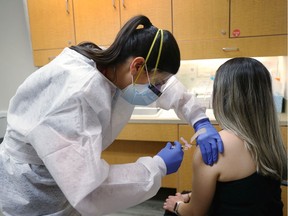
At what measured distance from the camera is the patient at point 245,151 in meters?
1.02

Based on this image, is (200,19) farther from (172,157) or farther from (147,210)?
(147,210)

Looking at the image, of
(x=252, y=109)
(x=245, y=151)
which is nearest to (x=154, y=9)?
(x=252, y=109)

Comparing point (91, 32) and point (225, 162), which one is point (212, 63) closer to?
point (91, 32)

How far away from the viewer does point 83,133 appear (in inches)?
31.0

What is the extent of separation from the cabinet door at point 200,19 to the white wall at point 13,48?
1911mm

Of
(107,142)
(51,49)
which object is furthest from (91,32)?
(107,142)

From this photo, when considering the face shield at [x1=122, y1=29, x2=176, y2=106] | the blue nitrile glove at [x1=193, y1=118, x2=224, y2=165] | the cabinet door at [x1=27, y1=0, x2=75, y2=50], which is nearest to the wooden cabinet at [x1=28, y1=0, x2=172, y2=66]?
the cabinet door at [x1=27, y1=0, x2=75, y2=50]

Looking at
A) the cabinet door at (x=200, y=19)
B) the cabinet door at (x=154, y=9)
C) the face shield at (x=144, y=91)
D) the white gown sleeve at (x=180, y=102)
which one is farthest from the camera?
the cabinet door at (x=154, y=9)

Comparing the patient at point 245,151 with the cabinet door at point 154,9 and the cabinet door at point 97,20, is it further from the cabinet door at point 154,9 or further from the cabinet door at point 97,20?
the cabinet door at point 97,20

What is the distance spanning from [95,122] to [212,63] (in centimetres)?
201

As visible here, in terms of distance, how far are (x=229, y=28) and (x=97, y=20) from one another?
3.97 ft

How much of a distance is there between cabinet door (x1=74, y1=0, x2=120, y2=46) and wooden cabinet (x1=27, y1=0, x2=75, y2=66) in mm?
88

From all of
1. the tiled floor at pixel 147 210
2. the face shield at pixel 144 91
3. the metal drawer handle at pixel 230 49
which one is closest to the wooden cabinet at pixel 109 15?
the metal drawer handle at pixel 230 49

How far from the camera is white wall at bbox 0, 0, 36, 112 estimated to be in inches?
123
